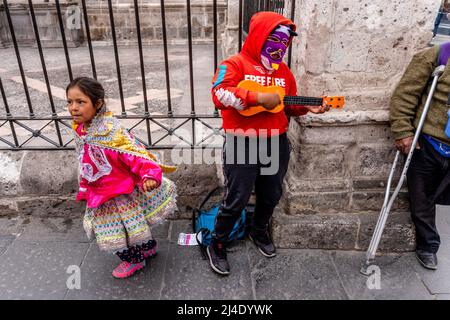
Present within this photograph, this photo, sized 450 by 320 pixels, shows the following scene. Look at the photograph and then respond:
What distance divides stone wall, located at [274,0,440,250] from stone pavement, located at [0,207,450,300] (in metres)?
0.21

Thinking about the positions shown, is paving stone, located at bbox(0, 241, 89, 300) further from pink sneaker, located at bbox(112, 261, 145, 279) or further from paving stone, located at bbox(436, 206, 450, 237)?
paving stone, located at bbox(436, 206, 450, 237)

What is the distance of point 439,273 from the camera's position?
262 cm

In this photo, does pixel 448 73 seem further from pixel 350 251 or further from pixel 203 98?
pixel 203 98

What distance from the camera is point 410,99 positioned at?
2396 mm

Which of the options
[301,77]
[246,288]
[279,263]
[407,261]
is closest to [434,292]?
[407,261]

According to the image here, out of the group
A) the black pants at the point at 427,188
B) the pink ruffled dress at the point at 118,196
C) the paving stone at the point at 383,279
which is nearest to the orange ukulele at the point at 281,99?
the pink ruffled dress at the point at 118,196

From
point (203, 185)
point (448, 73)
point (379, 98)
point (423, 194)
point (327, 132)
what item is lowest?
point (203, 185)

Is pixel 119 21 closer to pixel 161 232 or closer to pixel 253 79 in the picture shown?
pixel 161 232

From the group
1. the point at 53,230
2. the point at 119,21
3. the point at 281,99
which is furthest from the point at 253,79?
the point at 119,21

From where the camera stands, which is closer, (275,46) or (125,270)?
(275,46)

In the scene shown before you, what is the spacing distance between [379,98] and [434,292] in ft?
4.70

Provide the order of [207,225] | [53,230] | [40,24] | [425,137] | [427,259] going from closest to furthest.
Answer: [425,137]
[427,259]
[207,225]
[53,230]
[40,24]

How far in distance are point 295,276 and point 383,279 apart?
65 centimetres

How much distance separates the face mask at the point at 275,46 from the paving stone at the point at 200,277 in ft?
4.94
